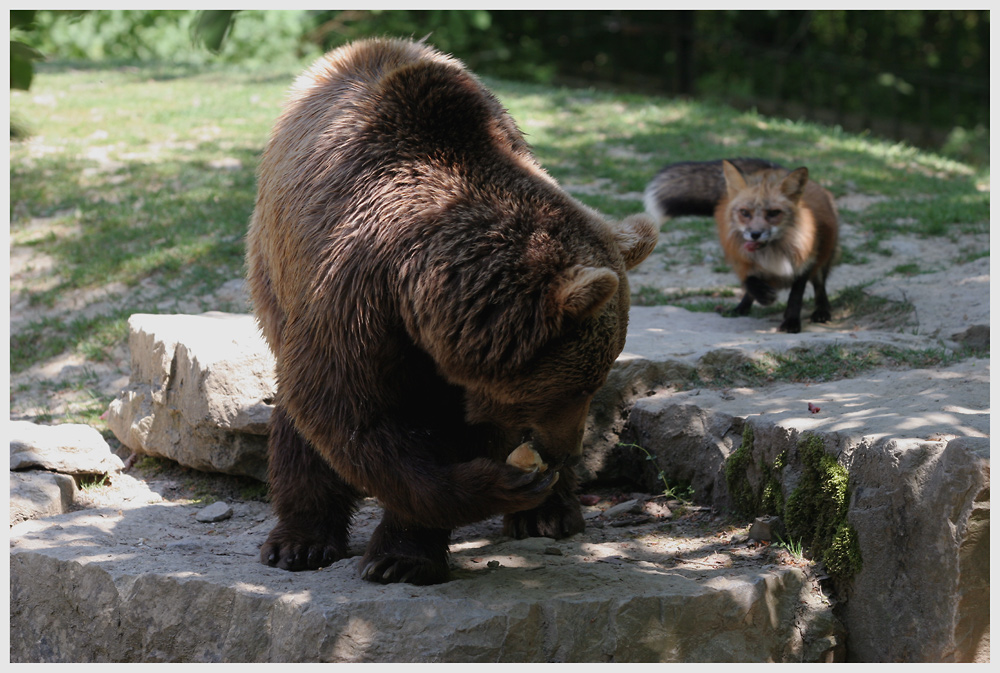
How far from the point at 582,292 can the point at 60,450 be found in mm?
3515

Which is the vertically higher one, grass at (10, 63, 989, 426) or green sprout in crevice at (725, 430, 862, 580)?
grass at (10, 63, 989, 426)

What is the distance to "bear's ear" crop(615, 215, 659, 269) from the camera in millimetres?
3932

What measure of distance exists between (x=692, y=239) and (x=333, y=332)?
6.69 meters

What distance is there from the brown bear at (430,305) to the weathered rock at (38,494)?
59.7 inches

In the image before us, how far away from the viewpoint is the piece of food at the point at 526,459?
359cm

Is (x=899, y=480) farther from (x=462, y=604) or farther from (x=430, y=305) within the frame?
(x=430, y=305)

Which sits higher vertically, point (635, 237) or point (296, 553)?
point (635, 237)

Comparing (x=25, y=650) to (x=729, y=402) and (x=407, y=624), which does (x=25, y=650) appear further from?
(x=729, y=402)

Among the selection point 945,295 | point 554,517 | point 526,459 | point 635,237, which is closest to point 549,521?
point 554,517

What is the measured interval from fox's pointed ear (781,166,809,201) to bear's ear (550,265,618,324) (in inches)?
182

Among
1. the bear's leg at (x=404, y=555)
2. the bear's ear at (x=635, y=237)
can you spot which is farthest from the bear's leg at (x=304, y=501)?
the bear's ear at (x=635, y=237)

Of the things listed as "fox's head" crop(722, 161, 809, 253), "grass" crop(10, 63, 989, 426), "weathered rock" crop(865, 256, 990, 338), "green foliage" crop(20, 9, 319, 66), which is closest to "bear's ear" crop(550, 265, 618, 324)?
"grass" crop(10, 63, 989, 426)

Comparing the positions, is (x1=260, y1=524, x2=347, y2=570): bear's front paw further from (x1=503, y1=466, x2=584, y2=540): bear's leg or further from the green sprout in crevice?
the green sprout in crevice

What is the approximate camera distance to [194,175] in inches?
436
